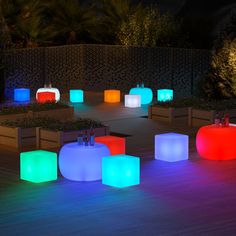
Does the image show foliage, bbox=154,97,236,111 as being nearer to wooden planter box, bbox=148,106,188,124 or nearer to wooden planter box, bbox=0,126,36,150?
wooden planter box, bbox=148,106,188,124

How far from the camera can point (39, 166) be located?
9.23 m

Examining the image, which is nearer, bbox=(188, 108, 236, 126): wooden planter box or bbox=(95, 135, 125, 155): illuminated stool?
bbox=(95, 135, 125, 155): illuminated stool

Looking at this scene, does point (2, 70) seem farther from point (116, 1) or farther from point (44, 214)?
point (44, 214)

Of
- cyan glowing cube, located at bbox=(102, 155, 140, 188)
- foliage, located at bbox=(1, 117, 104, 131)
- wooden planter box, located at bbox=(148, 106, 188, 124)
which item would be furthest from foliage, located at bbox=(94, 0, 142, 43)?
cyan glowing cube, located at bbox=(102, 155, 140, 188)

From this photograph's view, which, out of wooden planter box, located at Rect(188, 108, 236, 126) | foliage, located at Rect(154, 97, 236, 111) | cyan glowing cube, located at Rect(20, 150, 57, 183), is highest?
foliage, located at Rect(154, 97, 236, 111)

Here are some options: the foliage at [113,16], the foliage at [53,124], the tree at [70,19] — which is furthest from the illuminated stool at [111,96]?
the tree at [70,19]

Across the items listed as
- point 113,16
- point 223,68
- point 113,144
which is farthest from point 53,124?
point 113,16

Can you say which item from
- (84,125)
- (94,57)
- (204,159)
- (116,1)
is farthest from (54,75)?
(204,159)

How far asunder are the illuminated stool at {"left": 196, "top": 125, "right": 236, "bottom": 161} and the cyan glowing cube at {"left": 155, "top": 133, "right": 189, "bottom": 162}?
0.88 feet

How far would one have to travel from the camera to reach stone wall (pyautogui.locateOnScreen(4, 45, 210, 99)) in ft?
67.8

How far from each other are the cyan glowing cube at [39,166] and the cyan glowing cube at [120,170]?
710 mm

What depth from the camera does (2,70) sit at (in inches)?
760

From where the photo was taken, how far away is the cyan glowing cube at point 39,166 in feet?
30.3

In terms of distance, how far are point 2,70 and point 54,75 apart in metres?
3.03
